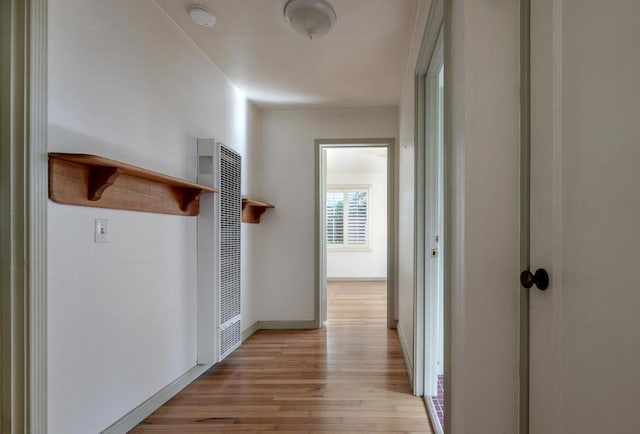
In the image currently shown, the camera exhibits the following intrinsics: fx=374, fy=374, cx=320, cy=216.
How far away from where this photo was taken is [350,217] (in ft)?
26.4

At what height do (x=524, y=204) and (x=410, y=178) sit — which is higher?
(x=410, y=178)

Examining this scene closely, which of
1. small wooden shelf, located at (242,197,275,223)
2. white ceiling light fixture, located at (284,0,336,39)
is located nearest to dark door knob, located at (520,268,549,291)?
white ceiling light fixture, located at (284,0,336,39)

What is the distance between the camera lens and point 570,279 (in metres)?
0.81

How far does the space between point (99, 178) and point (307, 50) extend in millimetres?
1764

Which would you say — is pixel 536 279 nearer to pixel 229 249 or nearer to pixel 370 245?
pixel 229 249

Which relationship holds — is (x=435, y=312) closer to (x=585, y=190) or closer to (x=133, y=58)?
(x=585, y=190)

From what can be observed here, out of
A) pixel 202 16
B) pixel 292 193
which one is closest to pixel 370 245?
pixel 292 193

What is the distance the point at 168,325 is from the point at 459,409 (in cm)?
187

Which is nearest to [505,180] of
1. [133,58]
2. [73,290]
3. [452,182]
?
[452,182]

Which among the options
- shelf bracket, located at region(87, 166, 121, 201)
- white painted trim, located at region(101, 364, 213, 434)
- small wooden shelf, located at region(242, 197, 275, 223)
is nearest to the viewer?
shelf bracket, located at region(87, 166, 121, 201)

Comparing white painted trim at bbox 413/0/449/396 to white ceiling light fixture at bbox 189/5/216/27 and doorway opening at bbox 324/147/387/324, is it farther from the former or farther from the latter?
doorway opening at bbox 324/147/387/324

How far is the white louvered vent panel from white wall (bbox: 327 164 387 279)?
15.3 feet

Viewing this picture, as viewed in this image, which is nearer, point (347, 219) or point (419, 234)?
point (419, 234)

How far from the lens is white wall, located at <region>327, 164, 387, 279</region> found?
7.82 metres
